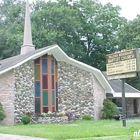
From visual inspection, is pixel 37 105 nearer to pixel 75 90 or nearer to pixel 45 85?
pixel 45 85

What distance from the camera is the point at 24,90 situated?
69.6ft

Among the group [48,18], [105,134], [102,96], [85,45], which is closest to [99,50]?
[85,45]

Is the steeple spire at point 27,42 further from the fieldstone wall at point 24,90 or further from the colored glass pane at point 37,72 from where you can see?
the fieldstone wall at point 24,90

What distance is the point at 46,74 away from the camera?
21891 mm

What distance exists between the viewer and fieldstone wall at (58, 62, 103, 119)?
75.6 ft

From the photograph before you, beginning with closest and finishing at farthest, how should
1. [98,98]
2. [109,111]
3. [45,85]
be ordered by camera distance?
[45,85] → [109,111] → [98,98]

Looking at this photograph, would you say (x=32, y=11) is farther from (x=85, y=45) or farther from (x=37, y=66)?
(x=37, y=66)

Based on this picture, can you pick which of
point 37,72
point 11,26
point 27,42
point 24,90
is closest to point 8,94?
point 24,90

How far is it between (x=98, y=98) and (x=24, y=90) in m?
5.94

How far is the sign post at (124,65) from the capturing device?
16.1 metres

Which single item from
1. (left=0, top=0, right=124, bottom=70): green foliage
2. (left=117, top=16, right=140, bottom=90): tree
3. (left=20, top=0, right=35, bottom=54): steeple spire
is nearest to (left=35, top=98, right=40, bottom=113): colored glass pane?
(left=20, top=0, right=35, bottom=54): steeple spire

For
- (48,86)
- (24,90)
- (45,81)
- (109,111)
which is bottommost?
(109,111)

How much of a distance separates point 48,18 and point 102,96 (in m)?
18.0

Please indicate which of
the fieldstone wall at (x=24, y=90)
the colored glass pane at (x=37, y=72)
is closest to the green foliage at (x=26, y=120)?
the fieldstone wall at (x=24, y=90)
